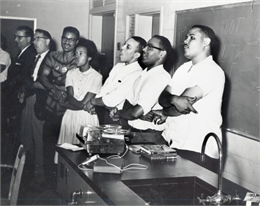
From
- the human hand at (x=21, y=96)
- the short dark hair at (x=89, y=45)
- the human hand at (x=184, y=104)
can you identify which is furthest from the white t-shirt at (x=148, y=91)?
the human hand at (x=21, y=96)

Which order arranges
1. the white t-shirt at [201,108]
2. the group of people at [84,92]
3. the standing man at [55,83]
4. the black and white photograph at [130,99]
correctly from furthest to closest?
the standing man at [55,83] < the group of people at [84,92] < the white t-shirt at [201,108] < the black and white photograph at [130,99]

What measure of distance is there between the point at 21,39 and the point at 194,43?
1311 millimetres

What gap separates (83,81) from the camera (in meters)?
3.17

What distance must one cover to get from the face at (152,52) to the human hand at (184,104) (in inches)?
16.1

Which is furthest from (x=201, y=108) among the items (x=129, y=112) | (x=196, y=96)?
(x=129, y=112)

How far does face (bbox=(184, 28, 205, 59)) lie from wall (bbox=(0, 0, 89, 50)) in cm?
88

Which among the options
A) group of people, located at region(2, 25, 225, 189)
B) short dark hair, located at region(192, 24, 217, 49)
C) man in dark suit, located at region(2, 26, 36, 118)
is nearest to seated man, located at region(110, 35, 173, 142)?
Answer: group of people, located at region(2, 25, 225, 189)

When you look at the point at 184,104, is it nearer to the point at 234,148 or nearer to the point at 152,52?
the point at 234,148

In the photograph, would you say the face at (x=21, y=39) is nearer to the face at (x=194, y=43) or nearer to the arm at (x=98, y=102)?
the arm at (x=98, y=102)

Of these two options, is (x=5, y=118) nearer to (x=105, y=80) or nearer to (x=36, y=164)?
(x=36, y=164)

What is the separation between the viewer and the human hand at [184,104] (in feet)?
8.32

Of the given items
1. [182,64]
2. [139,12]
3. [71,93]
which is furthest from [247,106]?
[71,93]

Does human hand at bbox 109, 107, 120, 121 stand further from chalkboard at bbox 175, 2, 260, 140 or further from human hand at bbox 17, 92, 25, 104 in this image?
chalkboard at bbox 175, 2, 260, 140

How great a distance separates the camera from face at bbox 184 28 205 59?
2503 millimetres
